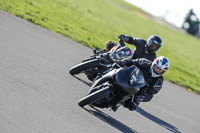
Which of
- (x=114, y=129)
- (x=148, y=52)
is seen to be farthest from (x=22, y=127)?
(x=148, y=52)

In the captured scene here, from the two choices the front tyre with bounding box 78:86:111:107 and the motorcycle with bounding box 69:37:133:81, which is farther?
A: the motorcycle with bounding box 69:37:133:81

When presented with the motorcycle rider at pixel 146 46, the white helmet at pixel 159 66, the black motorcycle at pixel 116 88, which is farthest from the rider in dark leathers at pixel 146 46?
the black motorcycle at pixel 116 88

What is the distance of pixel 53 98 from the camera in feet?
24.8

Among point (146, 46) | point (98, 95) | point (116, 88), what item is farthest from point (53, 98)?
point (146, 46)

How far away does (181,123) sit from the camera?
10750 millimetres

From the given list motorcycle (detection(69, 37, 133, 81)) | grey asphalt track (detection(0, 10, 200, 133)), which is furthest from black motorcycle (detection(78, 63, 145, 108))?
motorcycle (detection(69, 37, 133, 81))

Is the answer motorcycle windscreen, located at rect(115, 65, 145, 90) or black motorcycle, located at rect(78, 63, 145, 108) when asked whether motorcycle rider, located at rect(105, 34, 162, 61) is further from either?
motorcycle windscreen, located at rect(115, 65, 145, 90)

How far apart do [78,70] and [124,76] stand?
235 centimetres

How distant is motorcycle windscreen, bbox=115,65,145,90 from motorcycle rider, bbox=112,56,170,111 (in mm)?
553

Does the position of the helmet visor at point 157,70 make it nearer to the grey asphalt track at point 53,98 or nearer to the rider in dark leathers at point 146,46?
the grey asphalt track at point 53,98

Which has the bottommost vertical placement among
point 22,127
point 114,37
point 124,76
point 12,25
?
point 114,37

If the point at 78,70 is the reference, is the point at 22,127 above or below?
above

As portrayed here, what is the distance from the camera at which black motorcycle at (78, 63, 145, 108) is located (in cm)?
736

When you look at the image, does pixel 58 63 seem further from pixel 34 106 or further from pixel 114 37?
pixel 114 37
